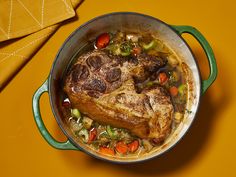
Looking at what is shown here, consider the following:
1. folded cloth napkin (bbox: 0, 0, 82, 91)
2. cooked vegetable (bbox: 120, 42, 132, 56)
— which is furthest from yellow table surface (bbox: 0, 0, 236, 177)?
cooked vegetable (bbox: 120, 42, 132, 56)

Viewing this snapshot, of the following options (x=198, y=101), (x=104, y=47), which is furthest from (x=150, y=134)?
(x=104, y=47)

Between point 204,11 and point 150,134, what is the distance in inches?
22.9

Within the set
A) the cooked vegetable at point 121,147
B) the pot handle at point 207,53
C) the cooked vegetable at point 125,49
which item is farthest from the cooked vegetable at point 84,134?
the pot handle at point 207,53

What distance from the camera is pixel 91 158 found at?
1.68m

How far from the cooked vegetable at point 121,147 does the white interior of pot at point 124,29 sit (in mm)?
30

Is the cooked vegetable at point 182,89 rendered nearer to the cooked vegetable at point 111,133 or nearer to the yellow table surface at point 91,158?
the yellow table surface at point 91,158

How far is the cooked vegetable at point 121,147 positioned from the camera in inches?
61.2

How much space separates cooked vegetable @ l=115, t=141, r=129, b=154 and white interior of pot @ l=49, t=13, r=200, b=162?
30 millimetres

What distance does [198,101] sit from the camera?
1479mm

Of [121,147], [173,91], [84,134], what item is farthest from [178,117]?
[84,134]

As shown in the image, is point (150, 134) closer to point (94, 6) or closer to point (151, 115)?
point (151, 115)

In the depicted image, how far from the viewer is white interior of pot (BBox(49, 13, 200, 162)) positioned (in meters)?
1.50

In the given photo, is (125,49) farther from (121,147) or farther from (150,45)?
(121,147)

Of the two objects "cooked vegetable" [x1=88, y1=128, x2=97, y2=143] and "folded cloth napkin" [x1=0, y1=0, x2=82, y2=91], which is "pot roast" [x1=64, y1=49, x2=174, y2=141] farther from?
"folded cloth napkin" [x1=0, y1=0, x2=82, y2=91]
